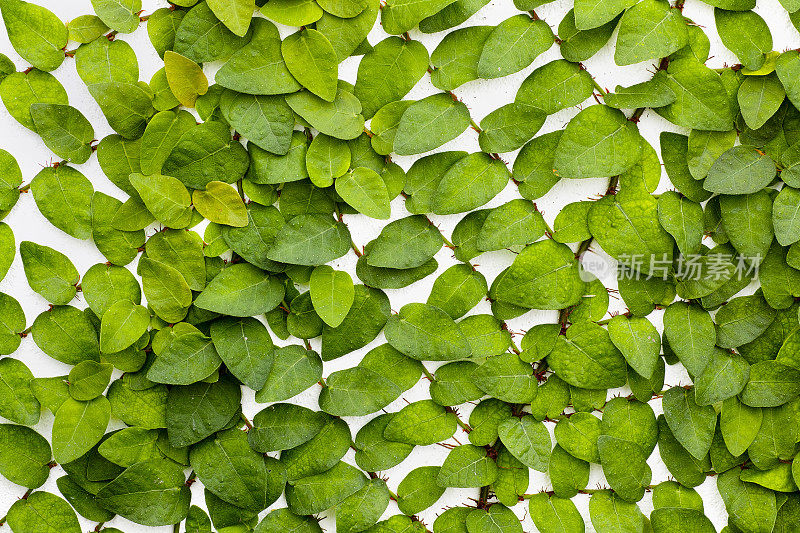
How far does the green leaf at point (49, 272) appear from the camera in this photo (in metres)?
0.87

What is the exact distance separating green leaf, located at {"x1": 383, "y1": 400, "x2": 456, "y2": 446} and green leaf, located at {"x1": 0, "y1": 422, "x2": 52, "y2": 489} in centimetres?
54

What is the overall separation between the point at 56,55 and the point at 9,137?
0.15 m

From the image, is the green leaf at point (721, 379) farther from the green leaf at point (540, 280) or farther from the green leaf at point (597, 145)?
the green leaf at point (597, 145)

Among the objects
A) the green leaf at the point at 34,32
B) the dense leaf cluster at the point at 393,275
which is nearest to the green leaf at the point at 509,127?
the dense leaf cluster at the point at 393,275

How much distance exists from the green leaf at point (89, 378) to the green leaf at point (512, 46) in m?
0.72

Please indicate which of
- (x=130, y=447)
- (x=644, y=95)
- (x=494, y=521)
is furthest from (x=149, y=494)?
(x=644, y=95)

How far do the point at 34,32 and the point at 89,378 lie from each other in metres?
0.51

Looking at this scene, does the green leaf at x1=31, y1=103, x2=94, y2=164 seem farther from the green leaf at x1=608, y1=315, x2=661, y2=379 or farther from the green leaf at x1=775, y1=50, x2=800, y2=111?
the green leaf at x1=775, y1=50, x2=800, y2=111

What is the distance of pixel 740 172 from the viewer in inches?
33.0

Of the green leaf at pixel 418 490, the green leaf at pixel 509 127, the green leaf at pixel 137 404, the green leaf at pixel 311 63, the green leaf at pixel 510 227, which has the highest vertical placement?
the green leaf at pixel 311 63

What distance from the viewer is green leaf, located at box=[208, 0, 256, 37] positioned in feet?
2.54

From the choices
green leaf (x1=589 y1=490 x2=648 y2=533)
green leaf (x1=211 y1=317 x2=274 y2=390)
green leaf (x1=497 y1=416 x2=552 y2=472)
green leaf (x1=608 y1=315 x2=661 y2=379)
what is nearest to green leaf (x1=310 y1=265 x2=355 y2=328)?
green leaf (x1=211 y1=317 x2=274 y2=390)

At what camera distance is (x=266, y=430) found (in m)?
0.89

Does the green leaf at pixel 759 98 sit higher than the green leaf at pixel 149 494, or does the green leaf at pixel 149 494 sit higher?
the green leaf at pixel 759 98
